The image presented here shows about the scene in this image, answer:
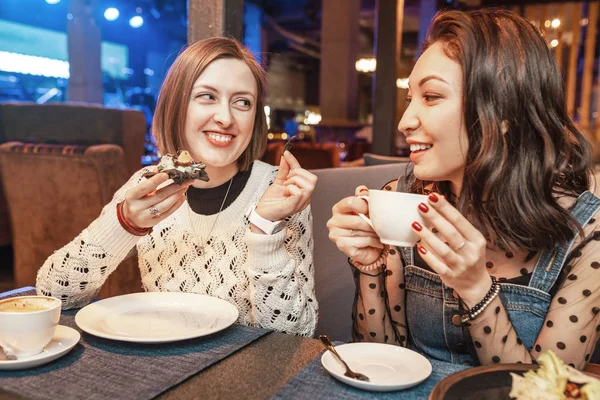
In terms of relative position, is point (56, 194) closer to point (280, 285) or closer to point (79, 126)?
point (79, 126)

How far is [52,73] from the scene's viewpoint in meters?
14.5

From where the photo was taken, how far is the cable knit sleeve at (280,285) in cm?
129

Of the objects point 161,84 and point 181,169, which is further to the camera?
point 161,84

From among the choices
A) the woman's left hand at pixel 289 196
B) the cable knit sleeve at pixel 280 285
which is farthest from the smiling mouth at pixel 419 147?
the cable knit sleeve at pixel 280 285

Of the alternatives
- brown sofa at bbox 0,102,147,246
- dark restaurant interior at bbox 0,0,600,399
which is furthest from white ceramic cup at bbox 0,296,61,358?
brown sofa at bbox 0,102,147,246

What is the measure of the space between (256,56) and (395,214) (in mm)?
1143

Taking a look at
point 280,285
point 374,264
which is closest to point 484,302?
point 374,264

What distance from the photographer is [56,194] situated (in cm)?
338

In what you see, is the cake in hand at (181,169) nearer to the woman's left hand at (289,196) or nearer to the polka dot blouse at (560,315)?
the woman's left hand at (289,196)

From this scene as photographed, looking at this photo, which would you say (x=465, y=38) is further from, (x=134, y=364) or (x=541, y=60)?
(x=134, y=364)

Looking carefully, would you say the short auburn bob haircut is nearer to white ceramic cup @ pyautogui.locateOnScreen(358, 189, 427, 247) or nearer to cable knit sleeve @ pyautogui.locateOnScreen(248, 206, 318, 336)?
cable knit sleeve @ pyautogui.locateOnScreen(248, 206, 318, 336)

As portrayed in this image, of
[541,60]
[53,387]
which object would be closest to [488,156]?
[541,60]

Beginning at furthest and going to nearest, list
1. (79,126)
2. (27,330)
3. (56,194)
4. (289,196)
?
(79,126) < (56,194) < (289,196) < (27,330)

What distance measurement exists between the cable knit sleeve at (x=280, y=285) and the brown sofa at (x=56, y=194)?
1819mm
